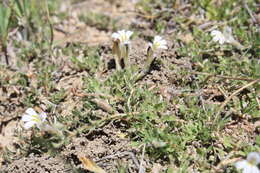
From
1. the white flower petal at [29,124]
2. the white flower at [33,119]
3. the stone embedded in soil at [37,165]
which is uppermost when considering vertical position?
the white flower at [33,119]

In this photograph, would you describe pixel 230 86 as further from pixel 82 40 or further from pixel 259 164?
pixel 82 40

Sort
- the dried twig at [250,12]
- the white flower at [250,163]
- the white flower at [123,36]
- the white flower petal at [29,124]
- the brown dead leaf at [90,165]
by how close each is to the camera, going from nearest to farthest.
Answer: the white flower at [250,163], the brown dead leaf at [90,165], the white flower petal at [29,124], the white flower at [123,36], the dried twig at [250,12]

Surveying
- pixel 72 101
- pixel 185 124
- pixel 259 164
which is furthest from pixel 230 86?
pixel 72 101

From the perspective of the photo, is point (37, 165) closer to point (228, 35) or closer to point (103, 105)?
point (103, 105)

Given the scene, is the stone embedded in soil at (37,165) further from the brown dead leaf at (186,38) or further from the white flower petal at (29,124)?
the brown dead leaf at (186,38)

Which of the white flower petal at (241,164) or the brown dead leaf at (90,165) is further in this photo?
the brown dead leaf at (90,165)

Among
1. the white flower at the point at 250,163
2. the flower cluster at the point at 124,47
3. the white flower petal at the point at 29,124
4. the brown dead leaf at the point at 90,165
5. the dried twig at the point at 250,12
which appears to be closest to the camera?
the white flower at the point at 250,163

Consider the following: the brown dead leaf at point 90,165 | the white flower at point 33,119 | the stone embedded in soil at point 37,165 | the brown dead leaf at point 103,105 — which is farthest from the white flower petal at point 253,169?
the white flower at point 33,119

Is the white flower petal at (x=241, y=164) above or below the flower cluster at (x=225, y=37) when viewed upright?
below
